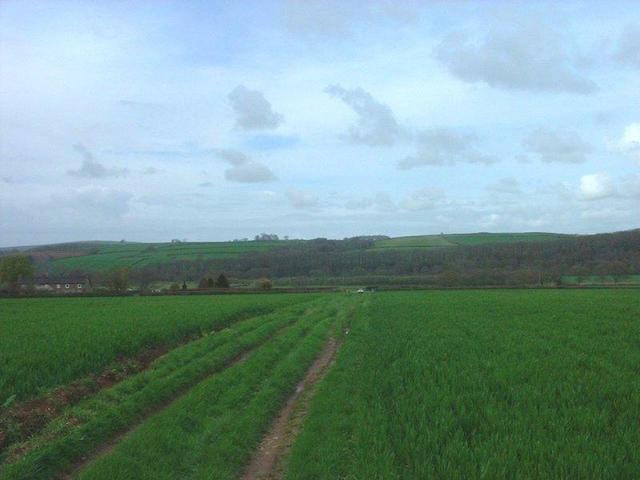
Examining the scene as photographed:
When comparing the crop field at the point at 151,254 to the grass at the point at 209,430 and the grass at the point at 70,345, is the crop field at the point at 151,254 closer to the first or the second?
the grass at the point at 70,345

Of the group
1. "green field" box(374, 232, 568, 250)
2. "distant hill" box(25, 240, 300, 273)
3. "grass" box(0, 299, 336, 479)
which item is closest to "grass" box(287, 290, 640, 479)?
"grass" box(0, 299, 336, 479)

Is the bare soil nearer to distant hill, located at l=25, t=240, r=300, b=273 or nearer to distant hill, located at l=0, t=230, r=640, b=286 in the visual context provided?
distant hill, located at l=0, t=230, r=640, b=286

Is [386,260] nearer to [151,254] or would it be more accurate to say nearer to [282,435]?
[151,254]

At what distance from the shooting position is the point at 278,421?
1009cm

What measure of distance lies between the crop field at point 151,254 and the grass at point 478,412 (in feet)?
337

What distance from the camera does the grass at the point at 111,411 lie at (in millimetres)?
7809

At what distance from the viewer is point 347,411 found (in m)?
10.1

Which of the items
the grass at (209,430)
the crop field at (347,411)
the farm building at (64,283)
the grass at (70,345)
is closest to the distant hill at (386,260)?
the farm building at (64,283)

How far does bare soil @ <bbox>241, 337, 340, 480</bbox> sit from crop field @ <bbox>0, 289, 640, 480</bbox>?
0.04 meters

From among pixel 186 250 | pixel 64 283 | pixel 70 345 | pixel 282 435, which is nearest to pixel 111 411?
pixel 282 435

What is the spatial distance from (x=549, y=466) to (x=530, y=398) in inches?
134

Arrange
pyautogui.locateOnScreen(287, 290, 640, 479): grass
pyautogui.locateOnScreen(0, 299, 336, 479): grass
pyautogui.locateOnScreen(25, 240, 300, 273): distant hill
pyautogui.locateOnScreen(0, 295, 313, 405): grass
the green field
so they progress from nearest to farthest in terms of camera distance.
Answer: pyautogui.locateOnScreen(287, 290, 640, 479): grass
pyautogui.locateOnScreen(0, 299, 336, 479): grass
pyautogui.locateOnScreen(0, 295, 313, 405): grass
pyautogui.locateOnScreen(25, 240, 300, 273): distant hill
the green field

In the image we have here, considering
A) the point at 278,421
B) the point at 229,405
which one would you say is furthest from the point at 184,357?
the point at 278,421

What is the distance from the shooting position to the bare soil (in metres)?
7.55
